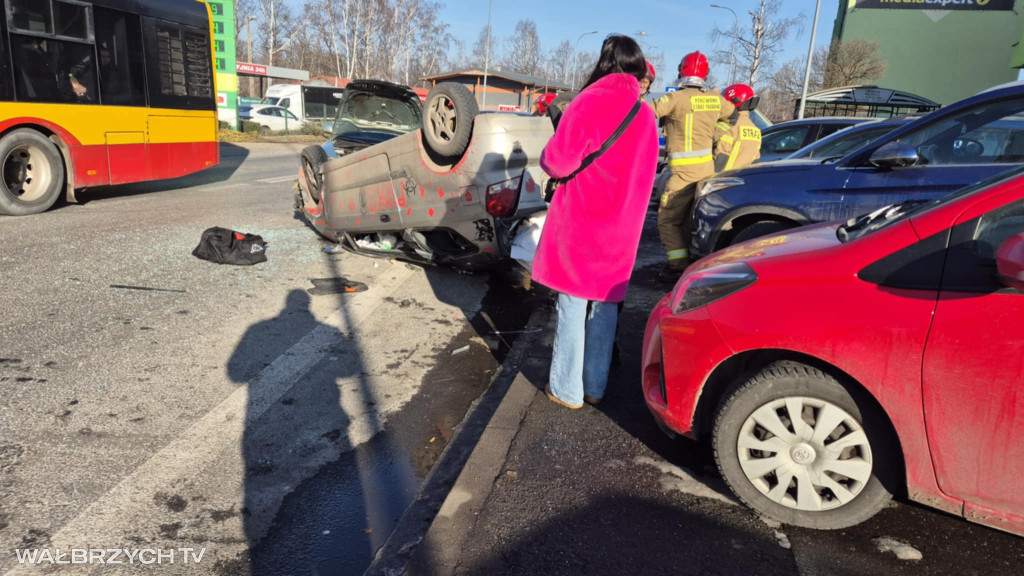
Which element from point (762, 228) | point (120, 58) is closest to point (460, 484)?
point (762, 228)

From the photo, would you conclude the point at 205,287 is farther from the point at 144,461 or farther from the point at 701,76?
the point at 701,76

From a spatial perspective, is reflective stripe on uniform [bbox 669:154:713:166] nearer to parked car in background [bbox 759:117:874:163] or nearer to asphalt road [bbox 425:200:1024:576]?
parked car in background [bbox 759:117:874:163]

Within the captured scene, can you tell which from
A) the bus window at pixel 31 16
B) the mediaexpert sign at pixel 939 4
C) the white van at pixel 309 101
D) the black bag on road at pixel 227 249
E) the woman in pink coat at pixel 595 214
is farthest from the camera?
the mediaexpert sign at pixel 939 4

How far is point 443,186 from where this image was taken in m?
5.23

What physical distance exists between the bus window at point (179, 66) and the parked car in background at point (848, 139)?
29.4 ft

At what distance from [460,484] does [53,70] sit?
872 centimetres

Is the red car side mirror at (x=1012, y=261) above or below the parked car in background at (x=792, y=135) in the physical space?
below

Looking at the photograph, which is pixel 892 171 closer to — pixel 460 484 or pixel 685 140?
pixel 685 140

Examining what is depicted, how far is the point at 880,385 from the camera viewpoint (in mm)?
2230

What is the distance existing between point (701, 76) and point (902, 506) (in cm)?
444

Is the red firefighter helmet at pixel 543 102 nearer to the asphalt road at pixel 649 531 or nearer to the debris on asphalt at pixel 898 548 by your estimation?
the asphalt road at pixel 649 531

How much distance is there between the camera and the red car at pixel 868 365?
2.08 m

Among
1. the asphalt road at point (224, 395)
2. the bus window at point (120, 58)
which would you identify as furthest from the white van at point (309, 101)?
the asphalt road at point (224, 395)

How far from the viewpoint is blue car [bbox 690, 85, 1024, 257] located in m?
4.10
